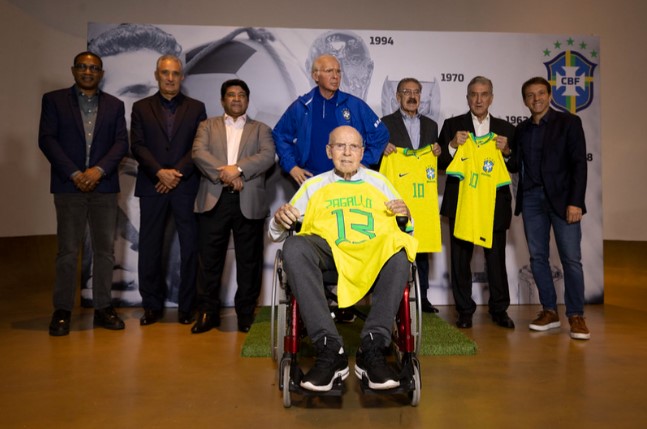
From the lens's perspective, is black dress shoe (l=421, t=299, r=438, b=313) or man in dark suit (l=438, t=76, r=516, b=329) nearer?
man in dark suit (l=438, t=76, r=516, b=329)

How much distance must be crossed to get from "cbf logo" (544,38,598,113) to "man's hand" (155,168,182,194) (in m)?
3.17

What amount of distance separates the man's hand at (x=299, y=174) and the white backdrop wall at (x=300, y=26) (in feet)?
10.2

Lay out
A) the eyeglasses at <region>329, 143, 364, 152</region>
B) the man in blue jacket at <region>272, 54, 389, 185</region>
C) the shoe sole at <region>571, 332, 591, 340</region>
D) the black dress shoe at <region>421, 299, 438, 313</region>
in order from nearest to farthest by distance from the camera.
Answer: the eyeglasses at <region>329, 143, 364, 152</region>, the shoe sole at <region>571, 332, 591, 340</region>, the man in blue jacket at <region>272, 54, 389, 185</region>, the black dress shoe at <region>421, 299, 438, 313</region>

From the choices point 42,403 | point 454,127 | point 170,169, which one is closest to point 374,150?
point 454,127

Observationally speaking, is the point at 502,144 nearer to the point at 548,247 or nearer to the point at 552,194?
the point at 552,194

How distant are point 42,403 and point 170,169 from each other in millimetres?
2084

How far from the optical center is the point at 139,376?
3.10m

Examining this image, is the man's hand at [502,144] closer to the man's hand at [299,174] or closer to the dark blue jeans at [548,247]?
the dark blue jeans at [548,247]

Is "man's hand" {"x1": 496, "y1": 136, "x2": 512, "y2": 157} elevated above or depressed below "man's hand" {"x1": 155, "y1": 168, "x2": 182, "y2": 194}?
above

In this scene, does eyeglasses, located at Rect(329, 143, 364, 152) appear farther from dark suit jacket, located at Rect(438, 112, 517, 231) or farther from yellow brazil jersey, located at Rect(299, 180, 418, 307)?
dark suit jacket, located at Rect(438, 112, 517, 231)

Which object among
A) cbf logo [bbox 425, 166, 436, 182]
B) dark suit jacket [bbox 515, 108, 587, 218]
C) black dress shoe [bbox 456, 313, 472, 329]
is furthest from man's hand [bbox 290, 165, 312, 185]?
dark suit jacket [bbox 515, 108, 587, 218]

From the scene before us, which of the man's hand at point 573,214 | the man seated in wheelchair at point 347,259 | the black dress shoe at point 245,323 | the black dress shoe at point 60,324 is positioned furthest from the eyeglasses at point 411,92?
the black dress shoe at point 60,324

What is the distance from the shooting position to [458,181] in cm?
445

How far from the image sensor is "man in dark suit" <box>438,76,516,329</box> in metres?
4.32
